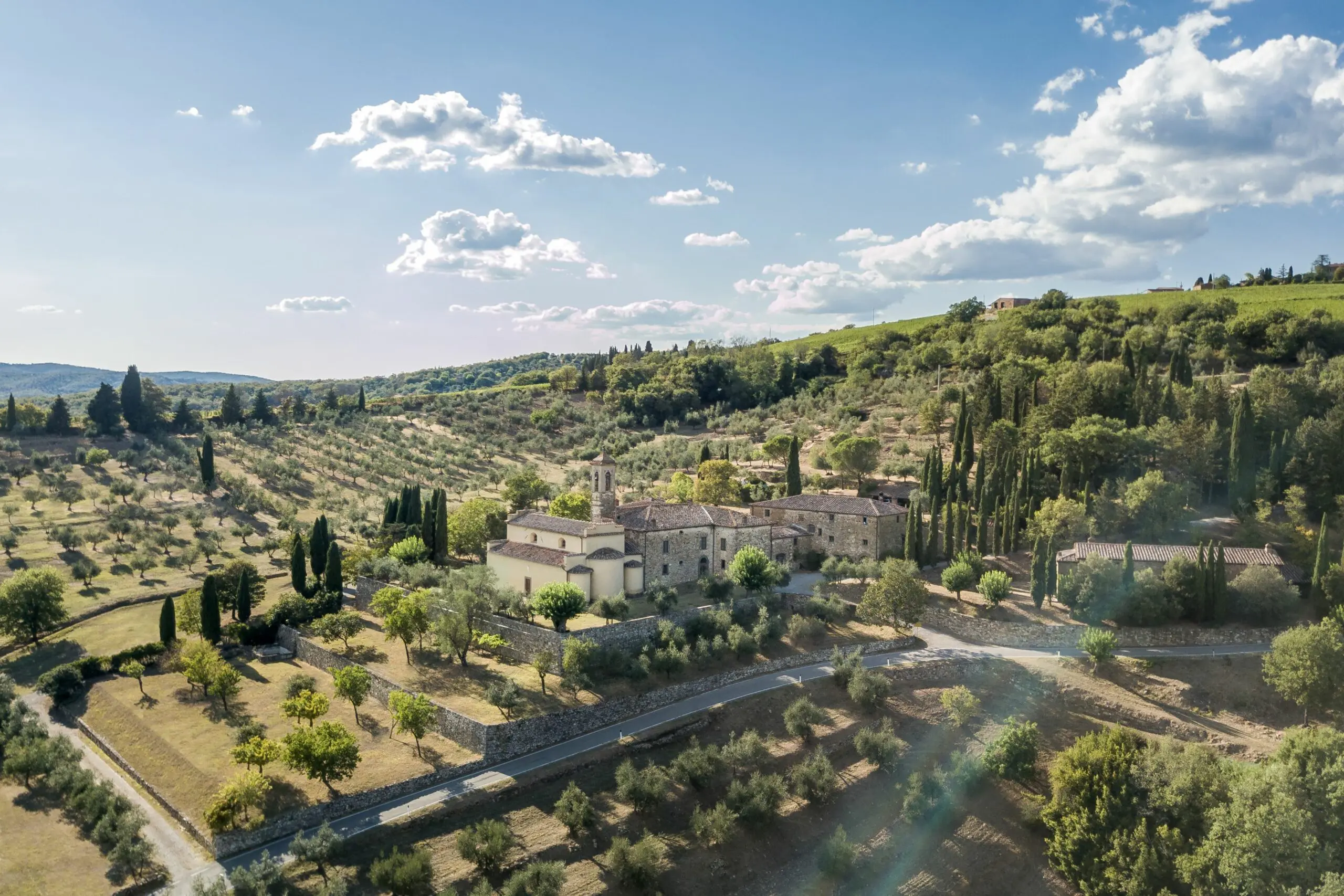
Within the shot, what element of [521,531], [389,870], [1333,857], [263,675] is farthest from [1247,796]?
[263,675]

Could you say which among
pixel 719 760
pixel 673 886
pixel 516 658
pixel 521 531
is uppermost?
pixel 521 531

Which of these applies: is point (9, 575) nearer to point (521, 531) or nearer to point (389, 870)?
point (521, 531)

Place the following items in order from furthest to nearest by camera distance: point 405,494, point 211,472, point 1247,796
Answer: point 211,472 → point 405,494 → point 1247,796

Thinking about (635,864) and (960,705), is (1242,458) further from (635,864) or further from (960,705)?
(635,864)

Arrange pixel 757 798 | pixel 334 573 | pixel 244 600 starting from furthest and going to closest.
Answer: pixel 334 573
pixel 244 600
pixel 757 798

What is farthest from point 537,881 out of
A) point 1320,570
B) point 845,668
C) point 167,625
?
point 1320,570

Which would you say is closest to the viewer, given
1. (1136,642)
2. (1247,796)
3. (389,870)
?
(389,870)

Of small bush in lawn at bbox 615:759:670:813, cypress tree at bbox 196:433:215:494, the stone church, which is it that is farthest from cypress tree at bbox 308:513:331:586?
small bush in lawn at bbox 615:759:670:813
